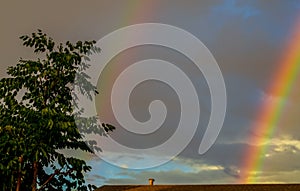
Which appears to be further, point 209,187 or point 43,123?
point 209,187

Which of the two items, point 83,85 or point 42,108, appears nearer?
point 42,108

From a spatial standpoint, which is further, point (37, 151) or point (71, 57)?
point (71, 57)

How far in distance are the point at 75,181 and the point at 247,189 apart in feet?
34.4

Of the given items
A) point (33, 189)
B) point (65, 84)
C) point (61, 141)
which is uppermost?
point (65, 84)

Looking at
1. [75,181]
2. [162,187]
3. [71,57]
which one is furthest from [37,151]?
[162,187]

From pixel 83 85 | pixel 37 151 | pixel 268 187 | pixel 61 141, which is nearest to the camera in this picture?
pixel 37 151

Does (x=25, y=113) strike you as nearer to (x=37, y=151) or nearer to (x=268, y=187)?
(x=37, y=151)

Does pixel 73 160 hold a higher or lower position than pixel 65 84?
lower

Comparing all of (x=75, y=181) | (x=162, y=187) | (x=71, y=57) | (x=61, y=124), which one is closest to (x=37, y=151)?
(x=61, y=124)

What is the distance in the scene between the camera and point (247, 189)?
1171 inches

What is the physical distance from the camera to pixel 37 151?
70.5 ft

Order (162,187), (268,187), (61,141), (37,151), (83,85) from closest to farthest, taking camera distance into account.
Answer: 1. (37,151)
2. (61,141)
3. (83,85)
4. (268,187)
5. (162,187)

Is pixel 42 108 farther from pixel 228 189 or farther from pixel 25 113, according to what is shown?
pixel 228 189

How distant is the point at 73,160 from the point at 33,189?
2367 millimetres
